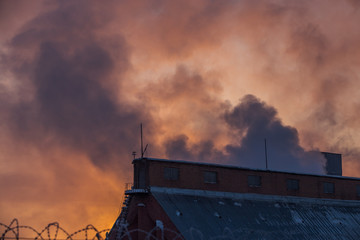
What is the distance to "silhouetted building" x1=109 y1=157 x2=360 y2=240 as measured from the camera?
4428 cm

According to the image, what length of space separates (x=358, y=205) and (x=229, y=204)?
20.9m

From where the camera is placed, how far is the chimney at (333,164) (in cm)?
6762

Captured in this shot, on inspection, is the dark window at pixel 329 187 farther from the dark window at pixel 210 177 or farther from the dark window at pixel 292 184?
the dark window at pixel 210 177

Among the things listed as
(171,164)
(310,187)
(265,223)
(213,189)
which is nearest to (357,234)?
(310,187)

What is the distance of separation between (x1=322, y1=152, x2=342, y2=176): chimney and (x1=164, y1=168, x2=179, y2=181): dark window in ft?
89.0

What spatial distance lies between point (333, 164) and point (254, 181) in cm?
1824

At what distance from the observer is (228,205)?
49406mm

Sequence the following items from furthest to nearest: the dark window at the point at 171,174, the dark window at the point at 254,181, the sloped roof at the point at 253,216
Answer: the dark window at the point at 254,181 → the dark window at the point at 171,174 → the sloped roof at the point at 253,216

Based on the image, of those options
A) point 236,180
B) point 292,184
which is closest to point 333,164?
point 292,184

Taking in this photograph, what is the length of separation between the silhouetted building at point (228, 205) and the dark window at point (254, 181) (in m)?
0.04

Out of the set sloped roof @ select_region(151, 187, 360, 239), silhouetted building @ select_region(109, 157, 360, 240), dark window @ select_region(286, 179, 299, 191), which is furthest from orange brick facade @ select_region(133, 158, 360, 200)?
sloped roof @ select_region(151, 187, 360, 239)

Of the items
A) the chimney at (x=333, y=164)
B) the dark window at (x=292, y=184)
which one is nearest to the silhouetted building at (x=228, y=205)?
the dark window at (x=292, y=184)

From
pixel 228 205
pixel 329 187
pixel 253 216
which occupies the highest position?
pixel 329 187

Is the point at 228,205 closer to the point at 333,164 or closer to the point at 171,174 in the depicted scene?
the point at 171,174
